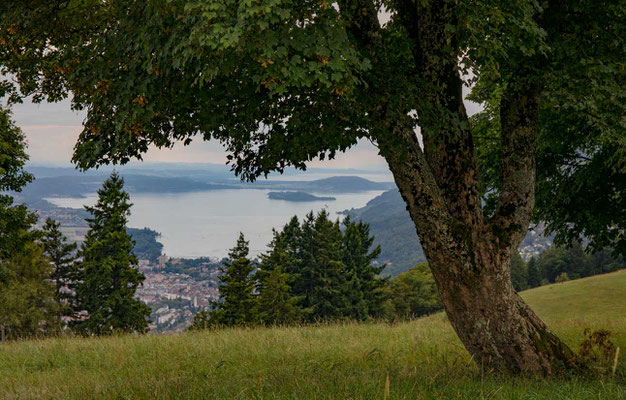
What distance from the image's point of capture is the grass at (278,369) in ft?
14.8

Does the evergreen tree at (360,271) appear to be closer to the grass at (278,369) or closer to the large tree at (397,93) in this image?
the grass at (278,369)

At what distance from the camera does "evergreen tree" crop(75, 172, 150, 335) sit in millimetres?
33863

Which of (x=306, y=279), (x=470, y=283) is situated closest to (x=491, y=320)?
(x=470, y=283)

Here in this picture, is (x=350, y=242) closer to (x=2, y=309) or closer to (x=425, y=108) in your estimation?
(x=2, y=309)

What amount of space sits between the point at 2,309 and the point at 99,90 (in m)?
37.8

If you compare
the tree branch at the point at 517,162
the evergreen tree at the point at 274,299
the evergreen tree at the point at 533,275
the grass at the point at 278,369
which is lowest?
the evergreen tree at the point at 533,275

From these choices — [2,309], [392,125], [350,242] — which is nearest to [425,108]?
[392,125]

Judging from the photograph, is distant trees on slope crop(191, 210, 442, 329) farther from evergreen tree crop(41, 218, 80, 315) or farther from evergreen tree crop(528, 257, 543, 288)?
evergreen tree crop(528, 257, 543, 288)

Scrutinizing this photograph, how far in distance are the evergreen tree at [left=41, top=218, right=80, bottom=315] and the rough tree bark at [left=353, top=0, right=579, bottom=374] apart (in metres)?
41.5

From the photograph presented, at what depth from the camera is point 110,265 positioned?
109ft

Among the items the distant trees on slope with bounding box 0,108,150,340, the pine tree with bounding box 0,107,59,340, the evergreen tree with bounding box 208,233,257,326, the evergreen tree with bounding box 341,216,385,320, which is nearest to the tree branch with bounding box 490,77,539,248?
the pine tree with bounding box 0,107,59,340

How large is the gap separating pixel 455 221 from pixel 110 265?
32.1m

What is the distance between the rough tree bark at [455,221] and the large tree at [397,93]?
21 mm

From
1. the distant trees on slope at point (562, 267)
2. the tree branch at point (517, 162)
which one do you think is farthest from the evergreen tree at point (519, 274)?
the tree branch at point (517, 162)
